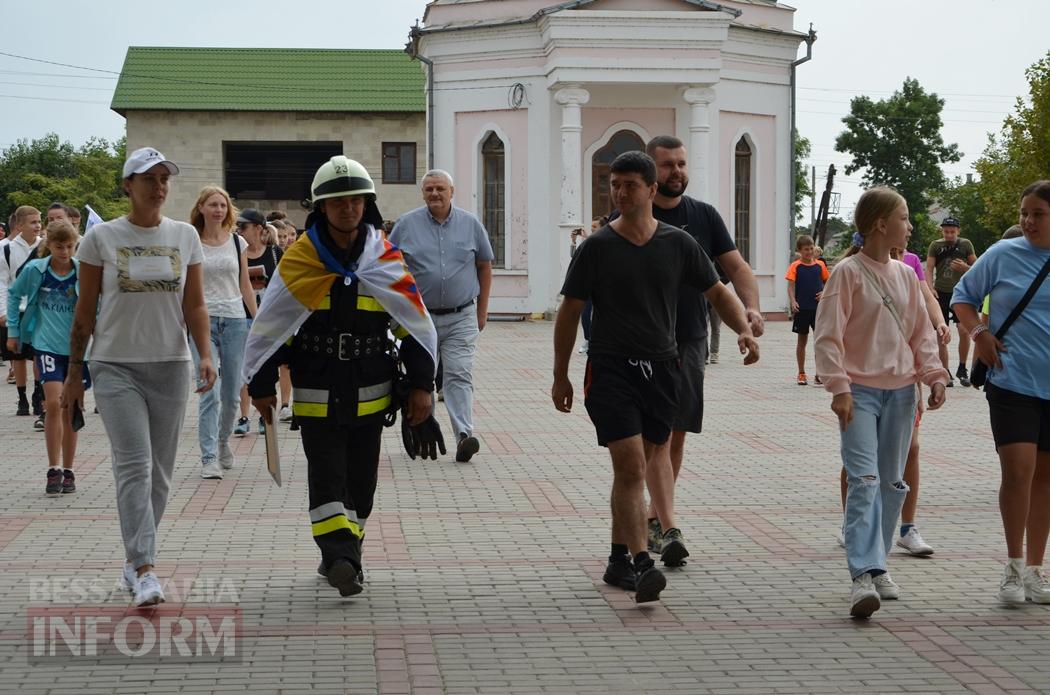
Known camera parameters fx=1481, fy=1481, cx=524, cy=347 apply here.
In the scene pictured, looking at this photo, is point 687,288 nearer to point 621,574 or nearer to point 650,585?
point 621,574

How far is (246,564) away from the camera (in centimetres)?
729

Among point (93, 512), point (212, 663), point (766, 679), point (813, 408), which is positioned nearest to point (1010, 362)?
point (766, 679)

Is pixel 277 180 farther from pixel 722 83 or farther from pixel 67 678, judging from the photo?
pixel 67 678

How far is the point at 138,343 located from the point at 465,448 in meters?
4.87

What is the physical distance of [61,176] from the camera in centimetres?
9394

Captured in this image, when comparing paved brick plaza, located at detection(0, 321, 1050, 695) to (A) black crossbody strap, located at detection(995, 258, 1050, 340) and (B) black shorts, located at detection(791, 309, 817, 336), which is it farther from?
(B) black shorts, located at detection(791, 309, 817, 336)

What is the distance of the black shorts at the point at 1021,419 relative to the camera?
6.60 m

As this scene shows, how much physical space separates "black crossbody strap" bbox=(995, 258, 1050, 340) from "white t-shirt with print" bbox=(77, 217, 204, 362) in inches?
147

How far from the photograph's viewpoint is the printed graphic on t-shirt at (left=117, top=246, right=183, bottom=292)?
6516 mm

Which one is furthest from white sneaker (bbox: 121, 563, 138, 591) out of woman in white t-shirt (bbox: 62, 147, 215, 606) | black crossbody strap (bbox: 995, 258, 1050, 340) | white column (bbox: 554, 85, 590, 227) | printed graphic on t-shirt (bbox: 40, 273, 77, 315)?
white column (bbox: 554, 85, 590, 227)

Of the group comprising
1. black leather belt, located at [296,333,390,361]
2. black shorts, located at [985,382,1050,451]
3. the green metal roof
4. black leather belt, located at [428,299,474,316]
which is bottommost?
black shorts, located at [985,382,1050,451]

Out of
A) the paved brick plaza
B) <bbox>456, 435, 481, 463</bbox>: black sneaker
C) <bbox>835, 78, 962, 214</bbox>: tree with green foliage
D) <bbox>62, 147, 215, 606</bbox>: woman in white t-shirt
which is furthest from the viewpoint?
<bbox>835, 78, 962, 214</bbox>: tree with green foliage

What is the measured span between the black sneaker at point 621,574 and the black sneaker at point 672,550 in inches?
16.0
